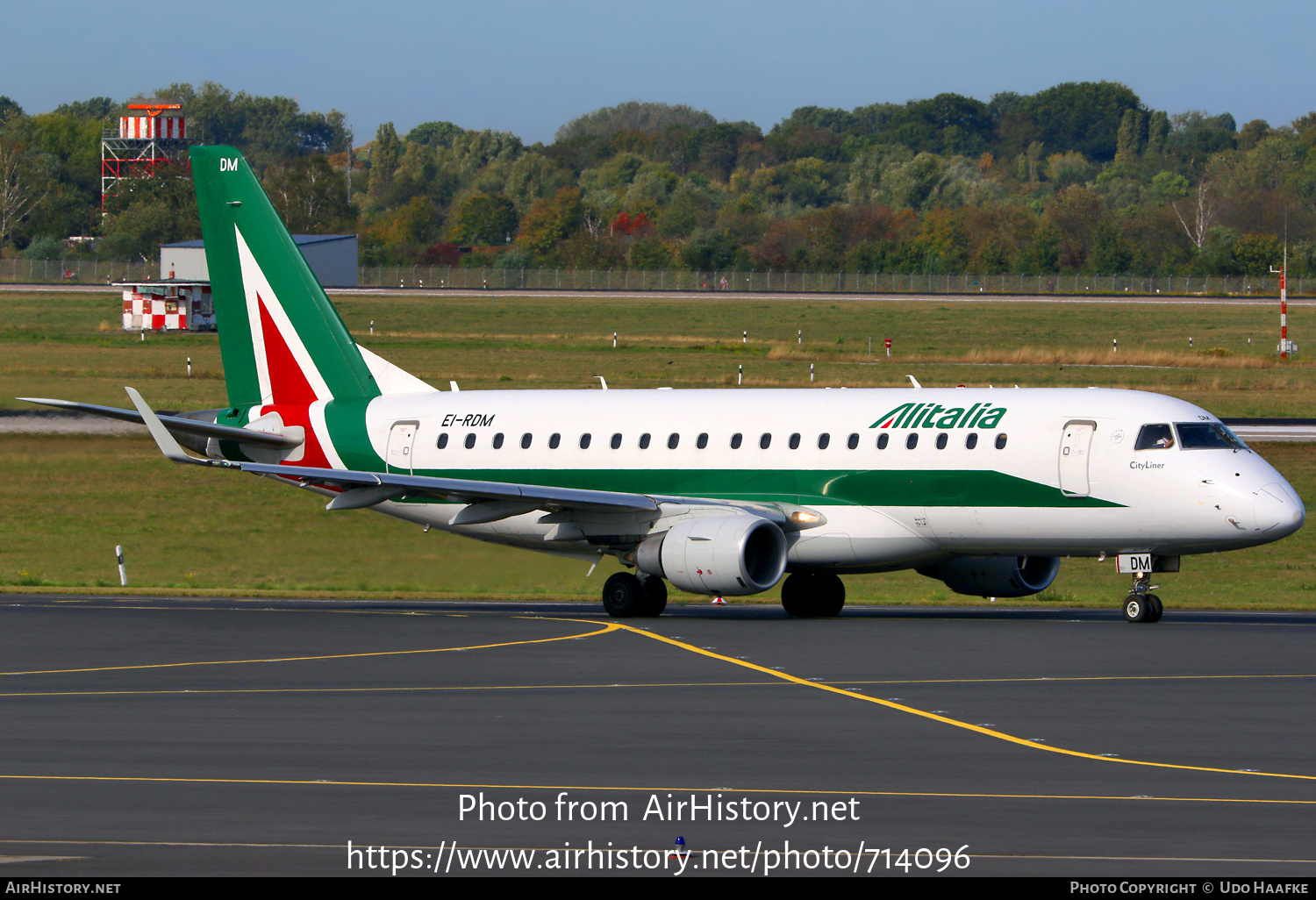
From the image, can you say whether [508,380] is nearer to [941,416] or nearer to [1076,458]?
[941,416]

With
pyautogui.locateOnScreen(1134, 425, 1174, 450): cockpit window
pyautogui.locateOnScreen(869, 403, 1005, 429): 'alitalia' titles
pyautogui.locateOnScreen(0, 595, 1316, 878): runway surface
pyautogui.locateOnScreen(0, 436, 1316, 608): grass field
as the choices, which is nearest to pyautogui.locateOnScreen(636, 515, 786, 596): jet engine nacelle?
pyautogui.locateOnScreen(0, 595, 1316, 878): runway surface

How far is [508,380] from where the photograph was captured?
85312 millimetres

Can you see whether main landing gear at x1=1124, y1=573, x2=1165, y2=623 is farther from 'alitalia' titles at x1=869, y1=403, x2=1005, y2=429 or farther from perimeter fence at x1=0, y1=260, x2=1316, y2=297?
perimeter fence at x1=0, y1=260, x2=1316, y2=297

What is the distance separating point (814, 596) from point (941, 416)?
484 centimetres

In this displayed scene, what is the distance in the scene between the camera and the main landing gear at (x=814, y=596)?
1484 inches

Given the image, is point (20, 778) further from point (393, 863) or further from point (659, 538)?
point (659, 538)

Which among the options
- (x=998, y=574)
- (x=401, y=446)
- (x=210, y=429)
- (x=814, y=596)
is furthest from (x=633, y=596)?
(x=210, y=429)

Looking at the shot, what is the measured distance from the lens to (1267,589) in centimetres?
4356

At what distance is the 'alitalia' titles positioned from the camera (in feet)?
115

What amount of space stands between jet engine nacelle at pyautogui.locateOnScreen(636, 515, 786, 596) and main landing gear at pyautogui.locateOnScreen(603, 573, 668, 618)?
80cm

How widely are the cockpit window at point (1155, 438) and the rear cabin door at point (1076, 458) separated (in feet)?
2.87

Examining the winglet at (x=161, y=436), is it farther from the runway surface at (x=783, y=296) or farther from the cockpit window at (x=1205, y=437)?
the runway surface at (x=783, y=296)

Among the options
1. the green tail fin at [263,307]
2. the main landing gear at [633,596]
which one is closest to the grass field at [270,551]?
the main landing gear at [633,596]

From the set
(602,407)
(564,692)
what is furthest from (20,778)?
(602,407)
